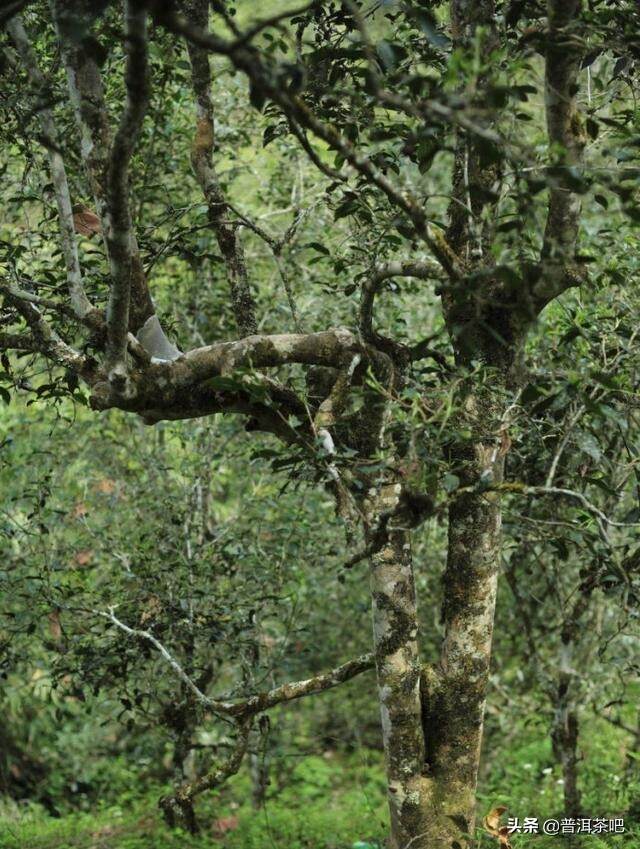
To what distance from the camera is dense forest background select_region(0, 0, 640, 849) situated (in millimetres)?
2898

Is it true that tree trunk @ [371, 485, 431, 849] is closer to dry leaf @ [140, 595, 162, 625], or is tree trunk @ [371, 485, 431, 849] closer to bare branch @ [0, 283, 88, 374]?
bare branch @ [0, 283, 88, 374]

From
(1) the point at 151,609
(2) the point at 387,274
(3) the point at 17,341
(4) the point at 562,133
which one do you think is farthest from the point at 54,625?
(4) the point at 562,133

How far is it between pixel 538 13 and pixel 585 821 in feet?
13.2

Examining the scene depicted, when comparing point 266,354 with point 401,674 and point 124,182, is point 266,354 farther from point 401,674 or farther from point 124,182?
point 401,674

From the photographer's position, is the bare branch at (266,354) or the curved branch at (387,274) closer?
the curved branch at (387,274)

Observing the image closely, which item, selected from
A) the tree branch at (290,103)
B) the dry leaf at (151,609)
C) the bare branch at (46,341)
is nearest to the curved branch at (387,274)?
the tree branch at (290,103)

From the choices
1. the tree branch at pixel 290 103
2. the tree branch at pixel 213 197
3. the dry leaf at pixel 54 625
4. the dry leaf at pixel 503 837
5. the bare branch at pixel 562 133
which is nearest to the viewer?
the tree branch at pixel 290 103

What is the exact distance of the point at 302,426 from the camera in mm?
3555

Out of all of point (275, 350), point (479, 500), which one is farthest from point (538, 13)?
point (479, 500)

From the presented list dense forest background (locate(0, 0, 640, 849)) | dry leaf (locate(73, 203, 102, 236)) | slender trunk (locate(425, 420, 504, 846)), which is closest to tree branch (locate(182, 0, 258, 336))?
dense forest background (locate(0, 0, 640, 849))

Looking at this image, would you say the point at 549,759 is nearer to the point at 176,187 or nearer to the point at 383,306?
the point at 383,306

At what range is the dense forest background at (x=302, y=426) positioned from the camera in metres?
2.90

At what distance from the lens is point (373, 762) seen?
9023mm

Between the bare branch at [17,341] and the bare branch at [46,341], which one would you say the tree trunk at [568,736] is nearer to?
the bare branch at [46,341]
